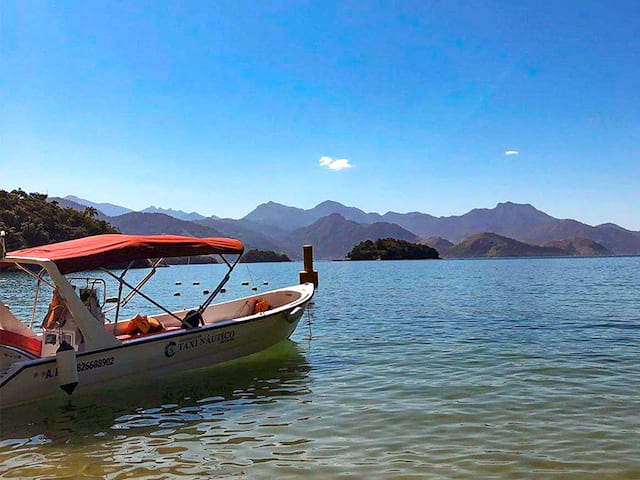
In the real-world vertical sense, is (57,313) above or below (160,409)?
Result: above

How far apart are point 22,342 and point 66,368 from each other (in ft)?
5.40

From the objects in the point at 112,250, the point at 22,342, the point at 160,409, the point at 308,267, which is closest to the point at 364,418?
the point at 160,409

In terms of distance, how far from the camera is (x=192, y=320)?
43.3 ft

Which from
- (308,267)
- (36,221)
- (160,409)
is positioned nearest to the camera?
(160,409)

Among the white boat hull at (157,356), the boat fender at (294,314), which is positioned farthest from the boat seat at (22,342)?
the boat fender at (294,314)

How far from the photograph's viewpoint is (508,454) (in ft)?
25.2

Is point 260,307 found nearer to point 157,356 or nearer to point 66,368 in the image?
point 157,356

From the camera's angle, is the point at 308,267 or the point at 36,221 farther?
the point at 36,221

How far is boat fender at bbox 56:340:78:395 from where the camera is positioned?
10.0 metres

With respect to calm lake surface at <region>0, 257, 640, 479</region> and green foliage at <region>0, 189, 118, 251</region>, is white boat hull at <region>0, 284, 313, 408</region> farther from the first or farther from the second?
green foliage at <region>0, 189, 118, 251</region>

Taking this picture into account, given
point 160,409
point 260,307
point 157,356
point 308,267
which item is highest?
point 308,267

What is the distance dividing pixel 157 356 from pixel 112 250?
2.80 meters

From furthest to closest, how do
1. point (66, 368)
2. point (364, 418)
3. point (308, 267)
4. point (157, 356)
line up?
point (308, 267)
point (157, 356)
point (66, 368)
point (364, 418)

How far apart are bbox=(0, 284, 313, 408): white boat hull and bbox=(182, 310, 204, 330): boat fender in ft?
1.33
